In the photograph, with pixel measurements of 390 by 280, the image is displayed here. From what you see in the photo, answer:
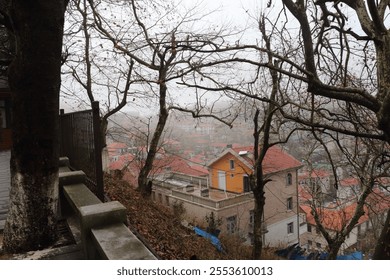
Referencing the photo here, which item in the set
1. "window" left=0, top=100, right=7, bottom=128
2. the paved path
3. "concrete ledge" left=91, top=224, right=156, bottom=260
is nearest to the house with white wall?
"window" left=0, top=100, right=7, bottom=128

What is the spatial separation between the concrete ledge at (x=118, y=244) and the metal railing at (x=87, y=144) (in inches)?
58.6

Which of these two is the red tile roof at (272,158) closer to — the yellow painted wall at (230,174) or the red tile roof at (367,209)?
the yellow painted wall at (230,174)

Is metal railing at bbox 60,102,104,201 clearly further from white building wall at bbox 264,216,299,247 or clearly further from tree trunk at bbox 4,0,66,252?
white building wall at bbox 264,216,299,247

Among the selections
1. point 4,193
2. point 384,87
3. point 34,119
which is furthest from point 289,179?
point 34,119

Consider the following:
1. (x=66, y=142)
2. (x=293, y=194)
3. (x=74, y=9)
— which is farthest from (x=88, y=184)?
(x=293, y=194)

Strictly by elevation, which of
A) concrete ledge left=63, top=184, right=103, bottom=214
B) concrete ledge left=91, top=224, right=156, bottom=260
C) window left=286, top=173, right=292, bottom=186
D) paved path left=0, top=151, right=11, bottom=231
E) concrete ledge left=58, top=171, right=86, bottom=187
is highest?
concrete ledge left=58, top=171, right=86, bottom=187

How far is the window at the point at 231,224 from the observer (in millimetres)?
20469

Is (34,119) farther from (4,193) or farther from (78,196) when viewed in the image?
(4,193)

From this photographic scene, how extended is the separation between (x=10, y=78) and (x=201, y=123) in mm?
9408

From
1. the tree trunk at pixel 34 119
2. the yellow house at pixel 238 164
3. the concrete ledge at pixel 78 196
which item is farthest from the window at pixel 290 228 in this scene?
the tree trunk at pixel 34 119

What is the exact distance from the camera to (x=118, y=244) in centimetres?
266

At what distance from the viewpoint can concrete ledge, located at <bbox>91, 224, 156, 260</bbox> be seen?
2469mm

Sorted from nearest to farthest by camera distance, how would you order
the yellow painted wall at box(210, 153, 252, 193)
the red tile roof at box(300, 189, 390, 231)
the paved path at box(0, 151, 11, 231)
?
1. the paved path at box(0, 151, 11, 231)
2. the red tile roof at box(300, 189, 390, 231)
3. the yellow painted wall at box(210, 153, 252, 193)

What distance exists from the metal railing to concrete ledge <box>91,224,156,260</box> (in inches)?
58.6
